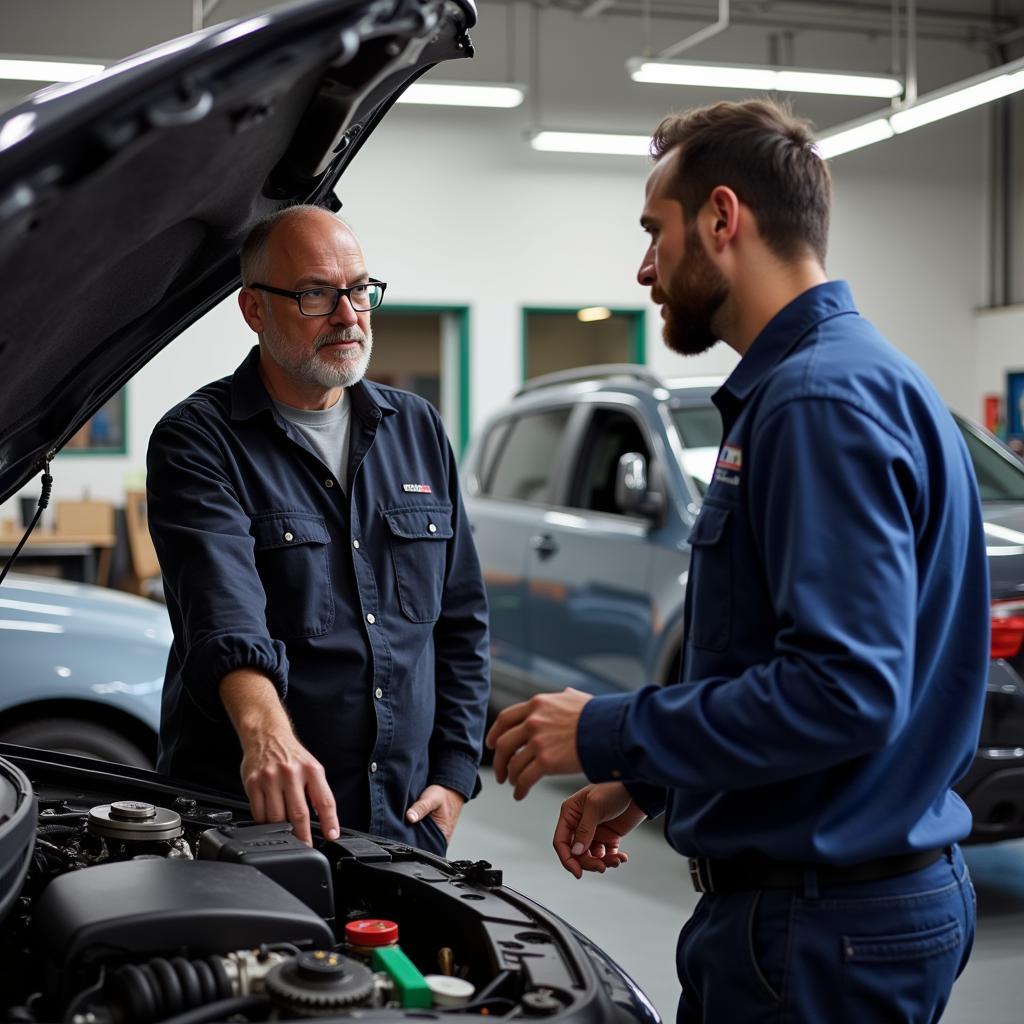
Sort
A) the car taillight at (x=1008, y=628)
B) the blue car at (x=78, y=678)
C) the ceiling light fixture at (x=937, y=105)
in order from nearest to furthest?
the car taillight at (x=1008, y=628)
the blue car at (x=78, y=678)
the ceiling light fixture at (x=937, y=105)

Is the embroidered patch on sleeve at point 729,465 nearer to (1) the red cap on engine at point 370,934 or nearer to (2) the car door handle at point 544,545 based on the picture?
(1) the red cap on engine at point 370,934

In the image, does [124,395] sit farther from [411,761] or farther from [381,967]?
[381,967]

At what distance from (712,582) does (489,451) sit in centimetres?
531

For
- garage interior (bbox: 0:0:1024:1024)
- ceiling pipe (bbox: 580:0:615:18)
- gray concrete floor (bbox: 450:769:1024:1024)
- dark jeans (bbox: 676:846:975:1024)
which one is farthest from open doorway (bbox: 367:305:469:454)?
dark jeans (bbox: 676:846:975:1024)

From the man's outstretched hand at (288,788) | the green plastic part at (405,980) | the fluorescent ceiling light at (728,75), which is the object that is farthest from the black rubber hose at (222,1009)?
the fluorescent ceiling light at (728,75)

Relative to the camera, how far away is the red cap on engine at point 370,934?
1.40 m

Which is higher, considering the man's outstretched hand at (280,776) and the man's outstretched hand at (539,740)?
the man's outstretched hand at (539,740)

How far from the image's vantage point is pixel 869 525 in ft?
4.27

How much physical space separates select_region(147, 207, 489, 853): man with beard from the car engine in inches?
16.3

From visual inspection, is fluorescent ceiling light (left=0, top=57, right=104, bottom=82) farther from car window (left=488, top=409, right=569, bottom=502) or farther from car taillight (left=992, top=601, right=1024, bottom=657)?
car taillight (left=992, top=601, right=1024, bottom=657)

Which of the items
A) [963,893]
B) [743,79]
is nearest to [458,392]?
[743,79]

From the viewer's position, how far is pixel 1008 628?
3.78 m

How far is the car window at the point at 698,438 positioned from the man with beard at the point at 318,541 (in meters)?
2.82

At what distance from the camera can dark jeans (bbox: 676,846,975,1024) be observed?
140cm
